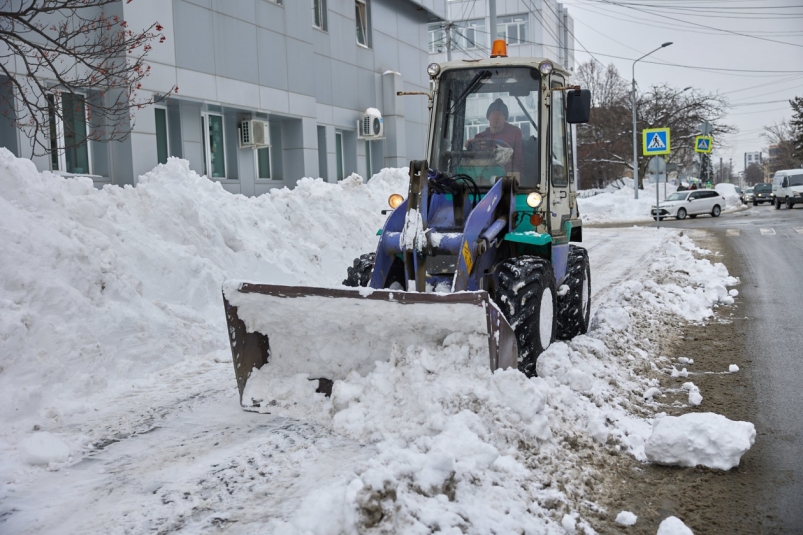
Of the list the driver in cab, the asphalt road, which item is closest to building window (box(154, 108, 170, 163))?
the driver in cab

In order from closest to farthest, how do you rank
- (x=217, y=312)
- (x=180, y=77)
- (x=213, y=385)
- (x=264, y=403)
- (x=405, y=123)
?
(x=264, y=403) < (x=213, y=385) < (x=217, y=312) < (x=180, y=77) < (x=405, y=123)

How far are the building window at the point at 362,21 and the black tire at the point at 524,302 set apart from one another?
57.0ft

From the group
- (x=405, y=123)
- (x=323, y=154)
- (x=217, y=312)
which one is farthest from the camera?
(x=405, y=123)

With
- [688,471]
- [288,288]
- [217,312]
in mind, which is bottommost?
[688,471]

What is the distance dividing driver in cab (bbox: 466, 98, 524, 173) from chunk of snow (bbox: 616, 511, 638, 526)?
356 centimetres

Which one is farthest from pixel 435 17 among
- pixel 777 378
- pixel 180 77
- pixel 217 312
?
pixel 777 378

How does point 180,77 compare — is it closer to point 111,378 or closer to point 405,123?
point 111,378

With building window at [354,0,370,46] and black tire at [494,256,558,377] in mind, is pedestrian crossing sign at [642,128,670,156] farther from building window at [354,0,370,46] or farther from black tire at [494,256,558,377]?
black tire at [494,256,558,377]

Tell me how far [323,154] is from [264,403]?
15.0m

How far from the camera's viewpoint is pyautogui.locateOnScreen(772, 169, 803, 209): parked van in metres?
36.9

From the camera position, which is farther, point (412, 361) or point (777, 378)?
point (777, 378)

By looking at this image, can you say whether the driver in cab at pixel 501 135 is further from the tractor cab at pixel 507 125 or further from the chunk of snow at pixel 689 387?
the chunk of snow at pixel 689 387

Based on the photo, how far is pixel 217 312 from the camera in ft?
27.6

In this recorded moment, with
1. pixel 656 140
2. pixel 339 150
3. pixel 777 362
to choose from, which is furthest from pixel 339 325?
pixel 656 140
